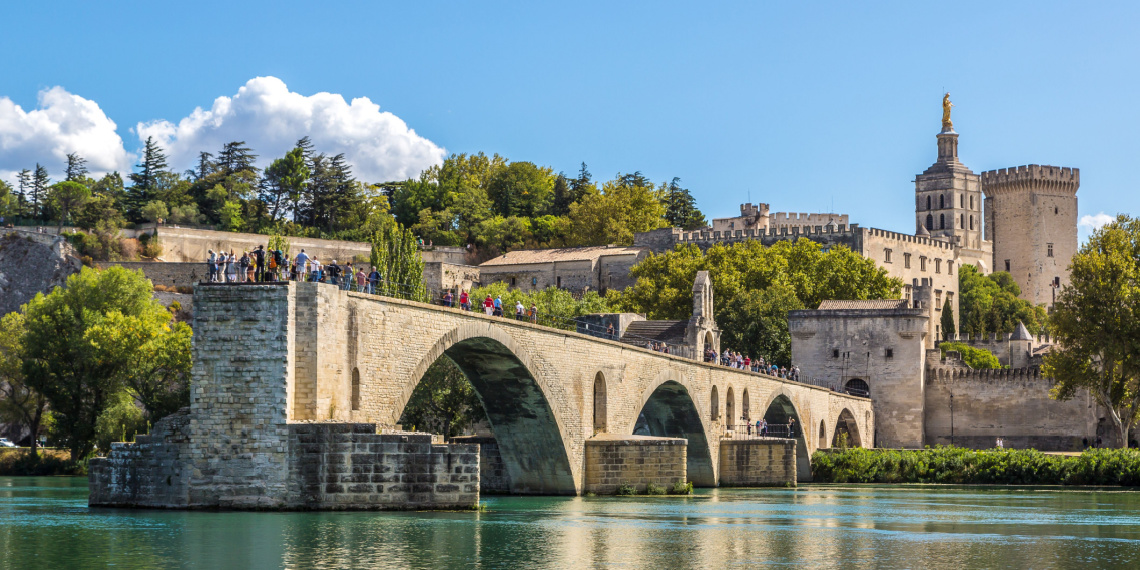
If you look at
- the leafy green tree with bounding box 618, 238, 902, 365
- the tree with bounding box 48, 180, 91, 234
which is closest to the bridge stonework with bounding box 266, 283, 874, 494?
the leafy green tree with bounding box 618, 238, 902, 365

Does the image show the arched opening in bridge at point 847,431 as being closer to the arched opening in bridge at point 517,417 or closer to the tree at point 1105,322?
the tree at point 1105,322

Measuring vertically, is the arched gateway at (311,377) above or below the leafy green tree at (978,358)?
below

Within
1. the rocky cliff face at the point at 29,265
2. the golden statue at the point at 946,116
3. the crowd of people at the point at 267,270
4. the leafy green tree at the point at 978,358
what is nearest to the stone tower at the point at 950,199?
the golden statue at the point at 946,116

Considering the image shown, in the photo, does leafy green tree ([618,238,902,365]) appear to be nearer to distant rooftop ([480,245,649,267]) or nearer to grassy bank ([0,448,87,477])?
distant rooftop ([480,245,649,267])

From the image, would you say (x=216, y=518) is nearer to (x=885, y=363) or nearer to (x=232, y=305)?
(x=232, y=305)

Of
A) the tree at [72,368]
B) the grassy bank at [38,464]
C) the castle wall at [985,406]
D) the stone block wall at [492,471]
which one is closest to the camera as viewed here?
the stone block wall at [492,471]

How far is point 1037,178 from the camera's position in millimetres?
122188

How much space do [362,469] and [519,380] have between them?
9963 millimetres

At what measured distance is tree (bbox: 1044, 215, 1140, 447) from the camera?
185 feet

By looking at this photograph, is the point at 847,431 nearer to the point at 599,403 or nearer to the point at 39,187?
the point at 599,403

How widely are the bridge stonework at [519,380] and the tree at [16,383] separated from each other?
25.7 m

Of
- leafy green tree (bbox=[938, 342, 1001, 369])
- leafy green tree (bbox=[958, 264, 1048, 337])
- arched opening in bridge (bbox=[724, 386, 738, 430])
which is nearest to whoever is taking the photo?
arched opening in bridge (bbox=[724, 386, 738, 430])

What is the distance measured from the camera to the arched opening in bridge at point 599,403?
40.7 m

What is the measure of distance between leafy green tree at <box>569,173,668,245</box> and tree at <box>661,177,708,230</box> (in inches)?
217
